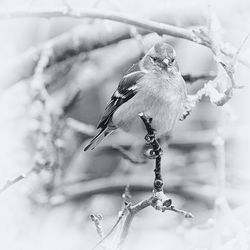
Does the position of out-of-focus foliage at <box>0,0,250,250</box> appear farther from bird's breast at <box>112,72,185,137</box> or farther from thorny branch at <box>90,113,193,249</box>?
thorny branch at <box>90,113,193,249</box>

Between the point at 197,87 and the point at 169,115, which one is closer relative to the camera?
the point at 169,115

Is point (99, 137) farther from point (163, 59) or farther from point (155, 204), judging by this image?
point (155, 204)

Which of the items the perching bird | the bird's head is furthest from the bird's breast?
the bird's head

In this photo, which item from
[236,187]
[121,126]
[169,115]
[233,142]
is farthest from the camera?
[233,142]

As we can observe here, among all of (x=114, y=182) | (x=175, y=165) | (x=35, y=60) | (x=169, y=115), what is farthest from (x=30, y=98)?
(x=169, y=115)

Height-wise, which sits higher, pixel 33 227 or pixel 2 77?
pixel 2 77

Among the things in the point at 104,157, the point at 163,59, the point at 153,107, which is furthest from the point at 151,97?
the point at 104,157

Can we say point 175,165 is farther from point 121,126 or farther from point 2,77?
point 121,126
